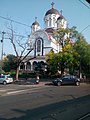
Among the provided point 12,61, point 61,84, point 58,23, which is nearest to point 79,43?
point 61,84

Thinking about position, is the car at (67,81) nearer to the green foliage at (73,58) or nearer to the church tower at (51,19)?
the green foliage at (73,58)

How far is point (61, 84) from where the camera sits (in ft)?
135

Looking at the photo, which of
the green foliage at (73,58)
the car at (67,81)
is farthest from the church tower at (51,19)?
the car at (67,81)

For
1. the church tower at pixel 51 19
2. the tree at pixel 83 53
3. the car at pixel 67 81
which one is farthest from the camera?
the church tower at pixel 51 19

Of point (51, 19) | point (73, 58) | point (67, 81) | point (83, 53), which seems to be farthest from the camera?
point (51, 19)

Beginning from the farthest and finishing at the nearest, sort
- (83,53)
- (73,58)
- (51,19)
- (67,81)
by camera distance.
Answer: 1. (51,19)
2. (83,53)
3. (73,58)
4. (67,81)

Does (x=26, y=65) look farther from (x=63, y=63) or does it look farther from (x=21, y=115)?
(x=21, y=115)

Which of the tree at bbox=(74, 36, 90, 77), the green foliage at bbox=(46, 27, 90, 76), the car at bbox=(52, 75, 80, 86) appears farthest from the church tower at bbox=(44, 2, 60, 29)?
the car at bbox=(52, 75, 80, 86)

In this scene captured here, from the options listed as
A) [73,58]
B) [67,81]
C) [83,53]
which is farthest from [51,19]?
[67,81]

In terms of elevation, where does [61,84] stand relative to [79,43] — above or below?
below

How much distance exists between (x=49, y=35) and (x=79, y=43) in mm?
27407

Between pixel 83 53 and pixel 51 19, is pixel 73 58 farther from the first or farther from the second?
pixel 51 19

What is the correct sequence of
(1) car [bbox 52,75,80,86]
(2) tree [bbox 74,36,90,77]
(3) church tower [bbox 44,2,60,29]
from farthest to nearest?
1. (3) church tower [bbox 44,2,60,29]
2. (2) tree [bbox 74,36,90,77]
3. (1) car [bbox 52,75,80,86]

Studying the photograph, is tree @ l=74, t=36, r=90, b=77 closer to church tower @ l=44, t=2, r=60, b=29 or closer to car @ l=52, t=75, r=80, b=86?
car @ l=52, t=75, r=80, b=86
